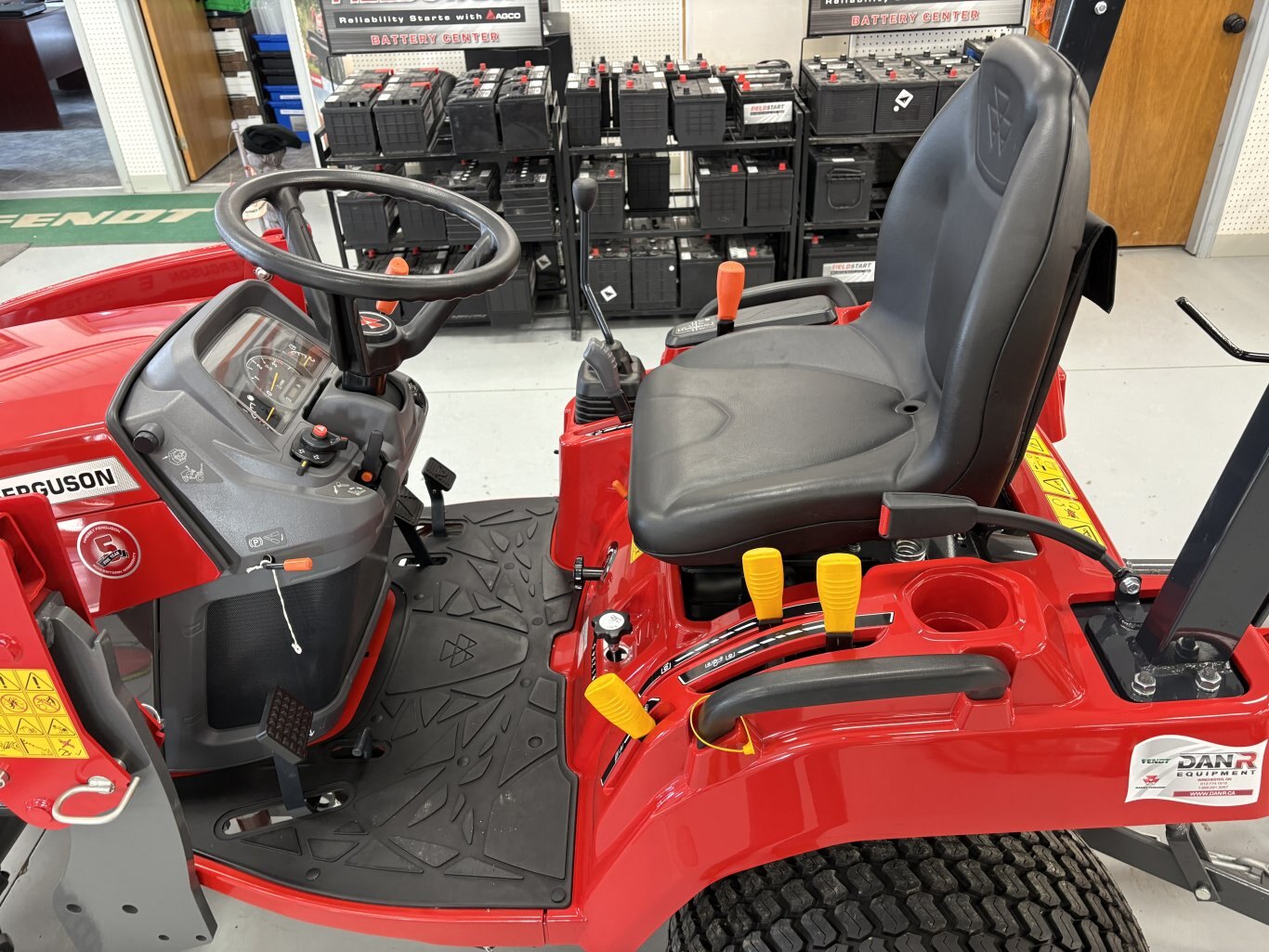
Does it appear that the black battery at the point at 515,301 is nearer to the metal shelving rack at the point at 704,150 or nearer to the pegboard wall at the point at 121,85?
the metal shelving rack at the point at 704,150

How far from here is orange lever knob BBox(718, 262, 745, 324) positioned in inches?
73.6

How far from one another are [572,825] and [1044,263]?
3.37 ft

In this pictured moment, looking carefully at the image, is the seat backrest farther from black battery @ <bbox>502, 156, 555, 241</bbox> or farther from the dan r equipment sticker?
black battery @ <bbox>502, 156, 555, 241</bbox>

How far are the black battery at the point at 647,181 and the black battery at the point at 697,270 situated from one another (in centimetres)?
22

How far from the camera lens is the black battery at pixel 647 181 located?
374 cm

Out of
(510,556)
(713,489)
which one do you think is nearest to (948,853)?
(713,489)

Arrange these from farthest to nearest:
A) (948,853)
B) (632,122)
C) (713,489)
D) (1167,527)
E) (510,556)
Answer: (632,122) < (1167,527) < (510,556) < (713,489) < (948,853)

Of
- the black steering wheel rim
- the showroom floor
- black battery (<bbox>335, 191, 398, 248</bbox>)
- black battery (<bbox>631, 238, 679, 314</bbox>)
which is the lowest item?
the showroom floor

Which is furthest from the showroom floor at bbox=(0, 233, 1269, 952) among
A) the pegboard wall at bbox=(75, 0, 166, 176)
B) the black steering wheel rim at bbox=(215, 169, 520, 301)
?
the pegboard wall at bbox=(75, 0, 166, 176)

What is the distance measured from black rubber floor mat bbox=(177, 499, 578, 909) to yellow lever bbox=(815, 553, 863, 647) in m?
0.61

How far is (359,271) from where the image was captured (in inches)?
50.1

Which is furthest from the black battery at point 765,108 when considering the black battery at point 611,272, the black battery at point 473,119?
the black battery at point 473,119

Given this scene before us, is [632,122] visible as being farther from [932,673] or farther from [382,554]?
[932,673]

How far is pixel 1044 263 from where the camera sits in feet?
3.59
